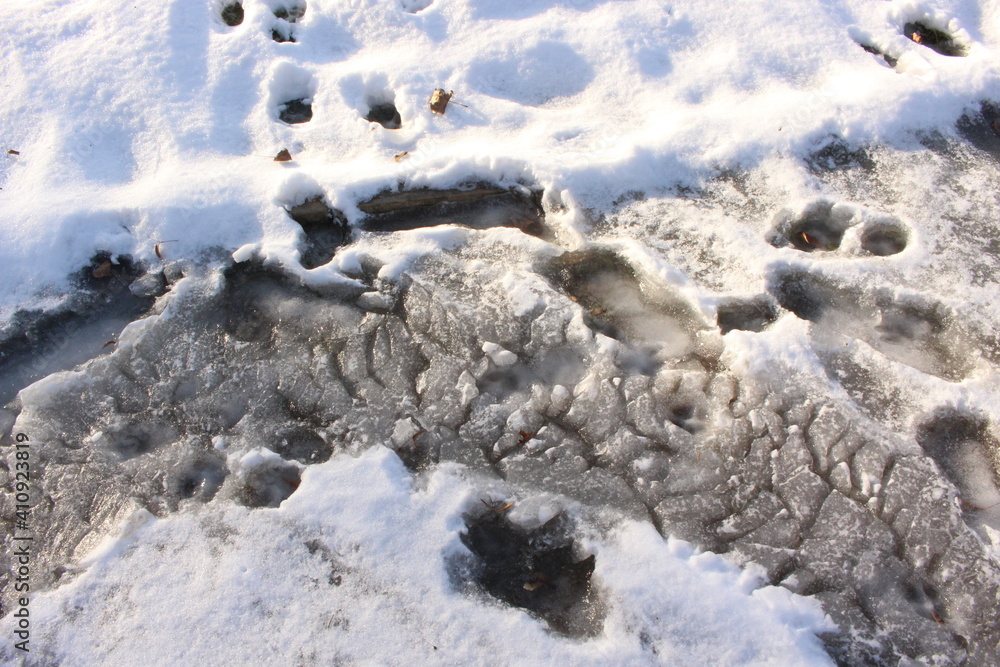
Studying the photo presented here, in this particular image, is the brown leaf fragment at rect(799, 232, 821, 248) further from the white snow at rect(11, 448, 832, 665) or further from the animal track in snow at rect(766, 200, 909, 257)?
the white snow at rect(11, 448, 832, 665)

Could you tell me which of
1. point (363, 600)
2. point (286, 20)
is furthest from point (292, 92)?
point (363, 600)

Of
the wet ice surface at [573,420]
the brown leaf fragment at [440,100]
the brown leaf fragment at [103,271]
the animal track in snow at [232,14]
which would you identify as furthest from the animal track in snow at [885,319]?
the animal track in snow at [232,14]

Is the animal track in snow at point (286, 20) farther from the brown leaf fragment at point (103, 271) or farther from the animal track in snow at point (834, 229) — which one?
the animal track in snow at point (834, 229)

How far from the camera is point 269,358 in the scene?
2465 millimetres

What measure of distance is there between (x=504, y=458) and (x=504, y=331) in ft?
1.74

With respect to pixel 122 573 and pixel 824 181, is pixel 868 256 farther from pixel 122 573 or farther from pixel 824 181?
pixel 122 573

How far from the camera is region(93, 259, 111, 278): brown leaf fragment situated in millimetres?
2705

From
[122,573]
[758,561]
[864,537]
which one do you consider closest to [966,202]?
[864,537]

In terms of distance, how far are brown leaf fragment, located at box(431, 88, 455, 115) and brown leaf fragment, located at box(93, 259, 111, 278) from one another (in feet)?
5.50

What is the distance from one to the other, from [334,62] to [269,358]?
182 cm

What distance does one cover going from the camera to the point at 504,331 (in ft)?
8.20

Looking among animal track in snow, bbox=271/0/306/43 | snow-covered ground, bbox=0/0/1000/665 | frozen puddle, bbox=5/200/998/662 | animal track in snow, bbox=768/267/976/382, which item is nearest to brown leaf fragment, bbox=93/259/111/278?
snow-covered ground, bbox=0/0/1000/665

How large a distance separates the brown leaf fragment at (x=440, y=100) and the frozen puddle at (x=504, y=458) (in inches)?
35.0

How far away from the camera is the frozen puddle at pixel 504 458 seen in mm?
1962
